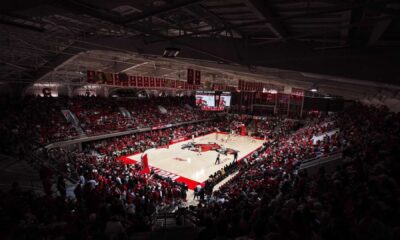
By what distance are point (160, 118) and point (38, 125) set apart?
Result: 52.1 ft

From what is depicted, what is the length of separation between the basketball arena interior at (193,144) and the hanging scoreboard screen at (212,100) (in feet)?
17.5

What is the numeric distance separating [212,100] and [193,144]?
8122 millimetres

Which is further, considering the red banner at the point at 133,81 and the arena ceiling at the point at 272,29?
the red banner at the point at 133,81

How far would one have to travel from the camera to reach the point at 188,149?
84.5ft

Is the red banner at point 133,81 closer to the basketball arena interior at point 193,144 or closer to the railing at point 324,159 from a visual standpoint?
the basketball arena interior at point 193,144

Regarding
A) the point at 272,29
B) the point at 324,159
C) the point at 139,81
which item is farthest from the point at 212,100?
the point at 272,29

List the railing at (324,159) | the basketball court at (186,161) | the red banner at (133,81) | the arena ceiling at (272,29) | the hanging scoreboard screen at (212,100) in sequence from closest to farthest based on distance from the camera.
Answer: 1. the arena ceiling at (272,29)
2. the railing at (324,159)
3. the basketball court at (186,161)
4. the red banner at (133,81)
5. the hanging scoreboard screen at (212,100)

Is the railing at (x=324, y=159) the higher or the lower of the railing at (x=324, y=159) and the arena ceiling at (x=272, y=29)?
the lower

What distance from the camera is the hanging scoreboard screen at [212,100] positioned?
3203 cm

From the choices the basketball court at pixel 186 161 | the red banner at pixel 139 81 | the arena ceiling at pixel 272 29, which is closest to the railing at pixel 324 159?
the arena ceiling at pixel 272 29

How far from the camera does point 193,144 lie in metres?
27.0

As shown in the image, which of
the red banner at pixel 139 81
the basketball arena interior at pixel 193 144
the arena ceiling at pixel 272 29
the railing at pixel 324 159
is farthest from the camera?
the red banner at pixel 139 81

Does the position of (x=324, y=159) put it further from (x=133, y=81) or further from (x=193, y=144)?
(x=133, y=81)

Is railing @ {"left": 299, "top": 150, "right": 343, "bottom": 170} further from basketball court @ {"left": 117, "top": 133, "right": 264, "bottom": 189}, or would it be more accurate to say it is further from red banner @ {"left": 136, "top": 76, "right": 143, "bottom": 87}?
red banner @ {"left": 136, "top": 76, "right": 143, "bottom": 87}
